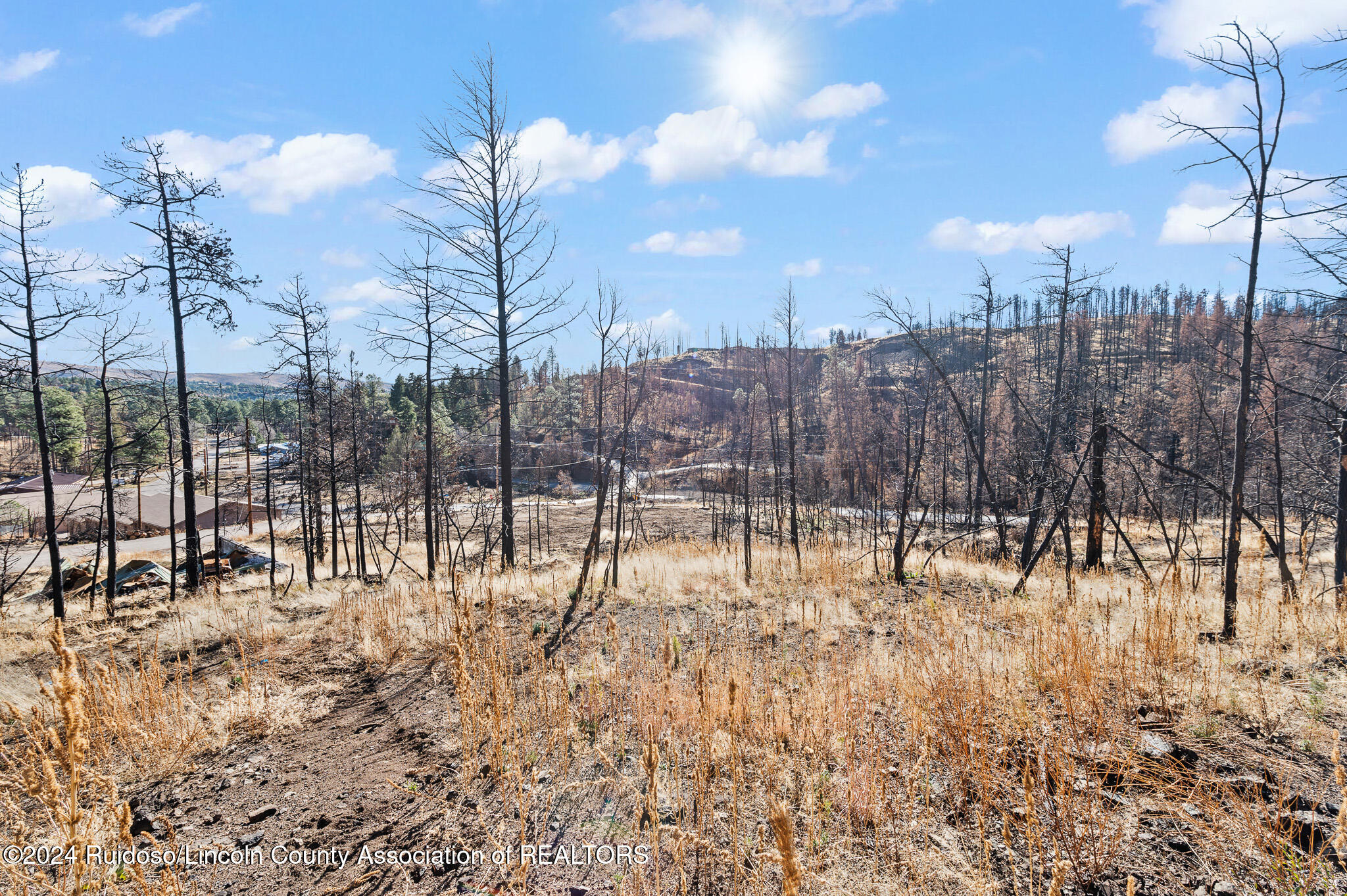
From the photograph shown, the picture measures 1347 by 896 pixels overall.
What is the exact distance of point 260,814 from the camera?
→ 346 centimetres

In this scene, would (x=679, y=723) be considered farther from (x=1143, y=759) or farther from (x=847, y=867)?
(x=1143, y=759)

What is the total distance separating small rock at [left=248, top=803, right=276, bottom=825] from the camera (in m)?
3.43

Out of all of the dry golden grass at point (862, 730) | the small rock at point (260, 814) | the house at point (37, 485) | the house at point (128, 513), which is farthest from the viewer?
the house at point (37, 485)

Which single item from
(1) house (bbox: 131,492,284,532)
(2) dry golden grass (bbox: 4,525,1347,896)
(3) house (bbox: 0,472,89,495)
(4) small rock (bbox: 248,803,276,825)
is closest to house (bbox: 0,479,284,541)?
(1) house (bbox: 131,492,284,532)

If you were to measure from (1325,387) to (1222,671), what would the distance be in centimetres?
974

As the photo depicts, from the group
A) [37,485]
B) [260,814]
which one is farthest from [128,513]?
[260,814]

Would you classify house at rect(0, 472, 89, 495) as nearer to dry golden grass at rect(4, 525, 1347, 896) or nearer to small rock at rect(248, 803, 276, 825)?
dry golden grass at rect(4, 525, 1347, 896)

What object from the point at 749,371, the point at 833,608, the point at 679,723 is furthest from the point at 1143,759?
the point at 749,371

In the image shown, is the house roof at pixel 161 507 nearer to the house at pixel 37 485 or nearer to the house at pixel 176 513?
the house at pixel 176 513

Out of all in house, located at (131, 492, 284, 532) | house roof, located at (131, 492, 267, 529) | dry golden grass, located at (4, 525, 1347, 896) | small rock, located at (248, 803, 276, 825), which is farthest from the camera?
house roof, located at (131, 492, 267, 529)

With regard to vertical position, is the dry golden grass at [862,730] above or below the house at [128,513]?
above

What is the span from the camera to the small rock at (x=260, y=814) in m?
3.43

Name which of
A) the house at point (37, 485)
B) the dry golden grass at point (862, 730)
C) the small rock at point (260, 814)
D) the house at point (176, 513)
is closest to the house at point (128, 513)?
the house at point (176, 513)

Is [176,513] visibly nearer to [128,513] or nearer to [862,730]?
[128,513]
